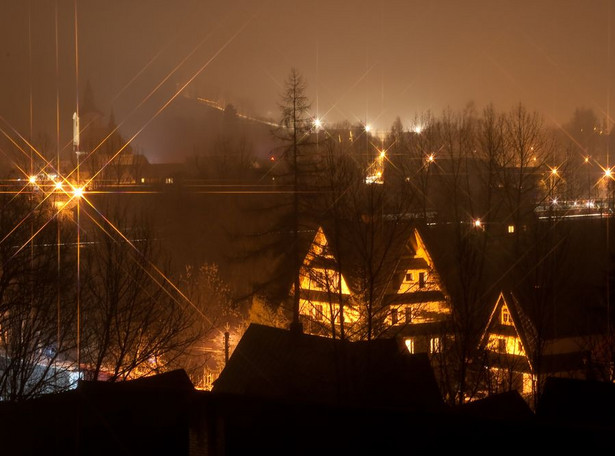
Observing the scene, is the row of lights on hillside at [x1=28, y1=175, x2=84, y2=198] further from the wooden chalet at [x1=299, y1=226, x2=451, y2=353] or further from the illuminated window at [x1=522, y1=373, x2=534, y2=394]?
the illuminated window at [x1=522, y1=373, x2=534, y2=394]

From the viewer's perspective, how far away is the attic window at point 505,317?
15469mm

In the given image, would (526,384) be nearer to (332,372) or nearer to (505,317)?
(505,317)

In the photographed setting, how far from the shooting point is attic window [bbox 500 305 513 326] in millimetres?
15469

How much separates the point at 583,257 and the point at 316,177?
9902 mm

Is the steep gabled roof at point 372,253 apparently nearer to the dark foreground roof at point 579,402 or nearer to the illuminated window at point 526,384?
the illuminated window at point 526,384

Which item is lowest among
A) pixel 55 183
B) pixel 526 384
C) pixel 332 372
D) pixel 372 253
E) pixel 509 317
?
pixel 526 384

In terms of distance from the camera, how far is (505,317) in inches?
618

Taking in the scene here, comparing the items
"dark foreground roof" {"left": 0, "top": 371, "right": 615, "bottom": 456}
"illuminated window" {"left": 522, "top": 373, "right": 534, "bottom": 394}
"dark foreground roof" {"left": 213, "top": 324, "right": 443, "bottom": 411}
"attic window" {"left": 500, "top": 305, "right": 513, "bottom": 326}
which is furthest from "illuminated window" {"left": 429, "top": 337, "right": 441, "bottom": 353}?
"dark foreground roof" {"left": 0, "top": 371, "right": 615, "bottom": 456}

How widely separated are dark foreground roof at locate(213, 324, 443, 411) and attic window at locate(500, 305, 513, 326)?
5.34 meters

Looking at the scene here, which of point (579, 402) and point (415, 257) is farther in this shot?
point (415, 257)

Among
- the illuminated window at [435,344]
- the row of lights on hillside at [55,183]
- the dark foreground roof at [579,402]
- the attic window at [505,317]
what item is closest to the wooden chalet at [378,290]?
the illuminated window at [435,344]

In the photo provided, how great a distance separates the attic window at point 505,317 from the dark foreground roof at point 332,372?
210 inches

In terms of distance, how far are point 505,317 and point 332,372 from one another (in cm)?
643

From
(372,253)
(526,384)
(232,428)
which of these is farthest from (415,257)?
(232,428)
